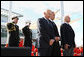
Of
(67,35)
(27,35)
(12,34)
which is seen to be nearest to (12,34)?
(12,34)

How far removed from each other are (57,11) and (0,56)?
3.58m

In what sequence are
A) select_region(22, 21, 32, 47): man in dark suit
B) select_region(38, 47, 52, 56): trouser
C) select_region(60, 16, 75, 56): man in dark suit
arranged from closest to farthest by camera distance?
1. select_region(38, 47, 52, 56): trouser
2. select_region(60, 16, 75, 56): man in dark suit
3. select_region(22, 21, 32, 47): man in dark suit

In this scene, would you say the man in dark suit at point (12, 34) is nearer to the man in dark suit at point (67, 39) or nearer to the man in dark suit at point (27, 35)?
the man in dark suit at point (27, 35)

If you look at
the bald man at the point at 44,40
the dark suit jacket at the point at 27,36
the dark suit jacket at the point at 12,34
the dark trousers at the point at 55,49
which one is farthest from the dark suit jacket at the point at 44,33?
the dark suit jacket at the point at 27,36

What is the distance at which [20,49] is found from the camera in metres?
1.27

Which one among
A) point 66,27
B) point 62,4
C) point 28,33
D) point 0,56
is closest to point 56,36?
point 66,27

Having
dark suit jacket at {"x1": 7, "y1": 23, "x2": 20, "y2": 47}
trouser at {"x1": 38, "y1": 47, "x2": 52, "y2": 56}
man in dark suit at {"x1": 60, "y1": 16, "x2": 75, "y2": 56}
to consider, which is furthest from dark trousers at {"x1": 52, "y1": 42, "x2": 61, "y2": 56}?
dark suit jacket at {"x1": 7, "y1": 23, "x2": 20, "y2": 47}

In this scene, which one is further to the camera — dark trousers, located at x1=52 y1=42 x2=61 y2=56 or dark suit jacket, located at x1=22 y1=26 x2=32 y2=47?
dark suit jacket, located at x1=22 y1=26 x2=32 y2=47

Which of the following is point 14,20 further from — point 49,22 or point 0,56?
point 0,56

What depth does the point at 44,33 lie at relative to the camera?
1.80 metres

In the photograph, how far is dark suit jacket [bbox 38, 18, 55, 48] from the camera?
5.88 ft

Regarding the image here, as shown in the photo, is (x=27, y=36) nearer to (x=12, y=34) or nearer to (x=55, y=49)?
(x=12, y=34)

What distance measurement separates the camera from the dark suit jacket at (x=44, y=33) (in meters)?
1.79

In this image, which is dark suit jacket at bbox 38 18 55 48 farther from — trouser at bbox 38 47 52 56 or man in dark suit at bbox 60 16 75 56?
man in dark suit at bbox 60 16 75 56
